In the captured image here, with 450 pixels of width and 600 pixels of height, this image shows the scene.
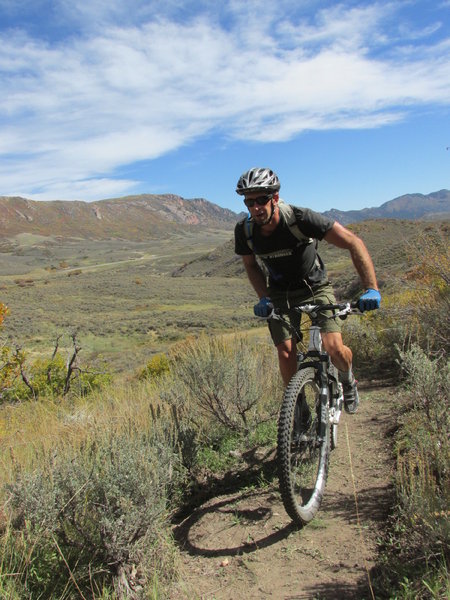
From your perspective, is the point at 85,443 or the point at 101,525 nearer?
the point at 101,525

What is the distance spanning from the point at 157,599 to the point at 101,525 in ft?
1.44

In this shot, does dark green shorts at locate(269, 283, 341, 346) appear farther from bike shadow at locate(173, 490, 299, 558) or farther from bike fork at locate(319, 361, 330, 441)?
bike shadow at locate(173, 490, 299, 558)

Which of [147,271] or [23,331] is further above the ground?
[147,271]

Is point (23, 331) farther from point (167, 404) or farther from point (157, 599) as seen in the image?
point (157, 599)

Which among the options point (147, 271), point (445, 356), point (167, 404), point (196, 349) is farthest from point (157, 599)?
point (147, 271)

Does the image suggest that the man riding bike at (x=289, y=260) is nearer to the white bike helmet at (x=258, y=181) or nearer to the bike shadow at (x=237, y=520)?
the white bike helmet at (x=258, y=181)

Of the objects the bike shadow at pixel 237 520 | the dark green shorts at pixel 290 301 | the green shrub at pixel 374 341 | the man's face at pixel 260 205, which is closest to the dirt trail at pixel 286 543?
the bike shadow at pixel 237 520

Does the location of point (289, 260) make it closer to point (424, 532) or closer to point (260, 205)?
point (260, 205)

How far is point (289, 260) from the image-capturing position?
353 centimetres

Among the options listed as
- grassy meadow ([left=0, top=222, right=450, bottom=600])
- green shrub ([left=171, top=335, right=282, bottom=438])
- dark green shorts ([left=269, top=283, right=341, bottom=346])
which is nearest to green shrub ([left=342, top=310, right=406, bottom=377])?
grassy meadow ([left=0, top=222, right=450, bottom=600])

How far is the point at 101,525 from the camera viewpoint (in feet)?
8.04

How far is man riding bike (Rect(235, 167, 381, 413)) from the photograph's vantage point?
3.21 metres

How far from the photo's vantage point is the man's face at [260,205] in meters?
3.18

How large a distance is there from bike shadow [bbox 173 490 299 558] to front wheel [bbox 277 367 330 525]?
212 mm
